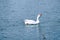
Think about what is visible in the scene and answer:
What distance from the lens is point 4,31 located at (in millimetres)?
13953

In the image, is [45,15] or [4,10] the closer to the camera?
[45,15]

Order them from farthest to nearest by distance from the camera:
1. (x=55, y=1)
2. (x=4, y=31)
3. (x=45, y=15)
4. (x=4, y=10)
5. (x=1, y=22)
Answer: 1. (x=55, y=1)
2. (x=4, y=10)
3. (x=45, y=15)
4. (x=1, y=22)
5. (x=4, y=31)

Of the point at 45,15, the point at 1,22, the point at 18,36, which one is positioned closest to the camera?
the point at 18,36

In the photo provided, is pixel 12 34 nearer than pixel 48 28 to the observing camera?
Yes

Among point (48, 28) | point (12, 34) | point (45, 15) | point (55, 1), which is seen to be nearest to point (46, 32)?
point (48, 28)

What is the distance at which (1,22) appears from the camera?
16.2m

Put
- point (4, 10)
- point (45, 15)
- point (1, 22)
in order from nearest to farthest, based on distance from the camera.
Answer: point (1, 22), point (45, 15), point (4, 10)

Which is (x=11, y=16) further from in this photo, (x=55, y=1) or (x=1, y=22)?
(x=55, y=1)


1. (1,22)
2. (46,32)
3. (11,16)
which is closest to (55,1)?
(11,16)

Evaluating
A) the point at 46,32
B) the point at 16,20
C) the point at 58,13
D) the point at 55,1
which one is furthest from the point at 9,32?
the point at 55,1

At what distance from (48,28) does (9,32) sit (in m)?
2.20

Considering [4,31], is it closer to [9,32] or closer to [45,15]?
[9,32]

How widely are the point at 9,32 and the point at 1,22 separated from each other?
8.64ft

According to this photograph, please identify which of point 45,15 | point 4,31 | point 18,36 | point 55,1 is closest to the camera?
point 18,36
